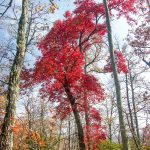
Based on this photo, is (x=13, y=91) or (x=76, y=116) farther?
(x=76, y=116)

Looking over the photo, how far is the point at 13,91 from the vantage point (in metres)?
7.16

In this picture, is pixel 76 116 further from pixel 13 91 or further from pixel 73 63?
pixel 13 91

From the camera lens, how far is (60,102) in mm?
15164

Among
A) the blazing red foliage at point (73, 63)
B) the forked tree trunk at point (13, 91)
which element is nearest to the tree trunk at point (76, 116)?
the blazing red foliage at point (73, 63)

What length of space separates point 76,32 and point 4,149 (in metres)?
9.65

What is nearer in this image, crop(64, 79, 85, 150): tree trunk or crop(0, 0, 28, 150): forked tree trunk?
crop(0, 0, 28, 150): forked tree trunk

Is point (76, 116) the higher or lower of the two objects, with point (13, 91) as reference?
higher

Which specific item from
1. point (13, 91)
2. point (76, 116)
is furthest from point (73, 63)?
point (13, 91)

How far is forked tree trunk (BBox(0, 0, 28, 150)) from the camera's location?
6.72 metres

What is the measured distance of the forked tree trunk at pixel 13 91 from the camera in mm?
6723

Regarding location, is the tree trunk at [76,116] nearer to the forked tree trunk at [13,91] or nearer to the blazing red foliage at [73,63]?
the blazing red foliage at [73,63]

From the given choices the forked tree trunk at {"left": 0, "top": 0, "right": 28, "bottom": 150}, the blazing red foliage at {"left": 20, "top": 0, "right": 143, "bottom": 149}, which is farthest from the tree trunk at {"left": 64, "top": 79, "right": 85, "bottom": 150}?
the forked tree trunk at {"left": 0, "top": 0, "right": 28, "bottom": 150}

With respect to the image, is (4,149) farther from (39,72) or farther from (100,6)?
(100,6)

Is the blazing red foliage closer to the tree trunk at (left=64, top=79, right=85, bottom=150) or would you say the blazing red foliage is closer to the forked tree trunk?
the tree trunk at (left=64, top=79, right=85, bottom=150)
